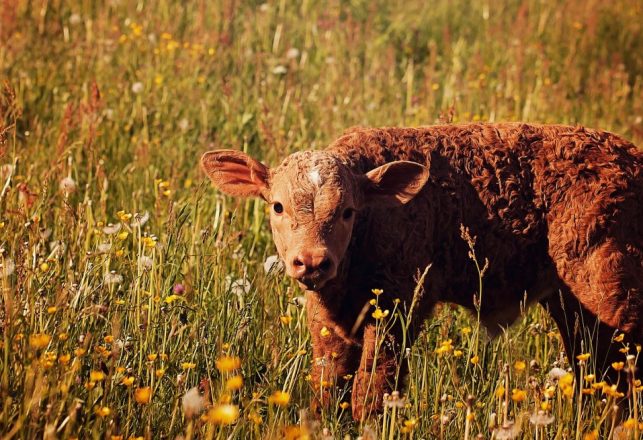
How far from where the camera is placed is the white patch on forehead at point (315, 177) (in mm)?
4578

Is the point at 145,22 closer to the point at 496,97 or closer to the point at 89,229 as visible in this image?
the point at 496,97

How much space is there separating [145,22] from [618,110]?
422 cm

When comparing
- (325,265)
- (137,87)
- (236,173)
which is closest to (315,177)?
(325,265)

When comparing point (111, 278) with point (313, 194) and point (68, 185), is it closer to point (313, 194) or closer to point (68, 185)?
point (313, 194)

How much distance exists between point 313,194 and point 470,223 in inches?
38.4

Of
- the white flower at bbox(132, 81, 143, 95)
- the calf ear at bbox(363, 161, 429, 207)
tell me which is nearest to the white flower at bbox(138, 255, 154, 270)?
the calf ear at bbox(363, 161, 429, 207)

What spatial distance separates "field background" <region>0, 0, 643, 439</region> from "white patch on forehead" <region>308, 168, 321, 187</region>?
535 millimetres

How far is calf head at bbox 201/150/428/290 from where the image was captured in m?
4.38

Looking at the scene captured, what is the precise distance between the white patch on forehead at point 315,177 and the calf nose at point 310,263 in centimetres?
38

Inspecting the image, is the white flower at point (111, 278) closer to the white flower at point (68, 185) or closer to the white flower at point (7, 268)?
the white flower at point (7, 268)

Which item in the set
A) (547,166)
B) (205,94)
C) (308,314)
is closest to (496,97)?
(205,94)

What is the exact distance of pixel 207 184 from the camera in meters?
5.49

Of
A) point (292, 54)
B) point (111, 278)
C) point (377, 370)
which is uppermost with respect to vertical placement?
point (292, 54)

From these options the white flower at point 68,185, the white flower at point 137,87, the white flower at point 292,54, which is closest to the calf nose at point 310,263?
the white flower at point 68,185
